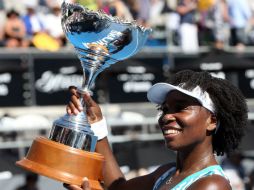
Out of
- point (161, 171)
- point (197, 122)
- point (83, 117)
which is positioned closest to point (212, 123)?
point (197, 122)

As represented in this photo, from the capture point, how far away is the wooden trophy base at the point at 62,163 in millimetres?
3416

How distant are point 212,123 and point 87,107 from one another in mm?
585

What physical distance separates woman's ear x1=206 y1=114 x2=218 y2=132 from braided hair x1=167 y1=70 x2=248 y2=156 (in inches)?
0.6

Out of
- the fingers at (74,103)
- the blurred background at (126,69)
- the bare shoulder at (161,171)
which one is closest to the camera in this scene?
the fingers at (74,103)

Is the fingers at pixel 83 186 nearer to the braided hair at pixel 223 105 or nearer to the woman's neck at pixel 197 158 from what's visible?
the woman's neck at pixel 197 158

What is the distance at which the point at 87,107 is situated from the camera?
148 inches

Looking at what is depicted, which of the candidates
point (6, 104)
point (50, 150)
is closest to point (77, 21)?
point (50, 150)

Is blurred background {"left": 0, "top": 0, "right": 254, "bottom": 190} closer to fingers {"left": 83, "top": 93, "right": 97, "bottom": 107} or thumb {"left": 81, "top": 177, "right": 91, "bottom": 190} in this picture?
fingers {"left": 83, "top": 93, "right": 97, "bottom": 107}

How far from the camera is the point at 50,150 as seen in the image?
137 inches

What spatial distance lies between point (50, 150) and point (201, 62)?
7.12 metres

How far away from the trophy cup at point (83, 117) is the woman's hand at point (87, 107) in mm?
22

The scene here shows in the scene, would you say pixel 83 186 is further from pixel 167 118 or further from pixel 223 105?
pixel 223 105

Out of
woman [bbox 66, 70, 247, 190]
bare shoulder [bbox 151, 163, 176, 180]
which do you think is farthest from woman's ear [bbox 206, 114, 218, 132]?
bare shoulder [bbox 151, 163, 176, 180]

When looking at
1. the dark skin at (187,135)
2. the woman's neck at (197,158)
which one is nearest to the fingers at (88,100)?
the dark skin at (187,135)
